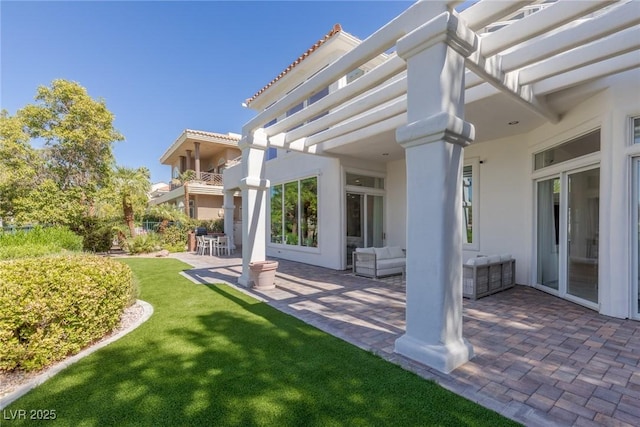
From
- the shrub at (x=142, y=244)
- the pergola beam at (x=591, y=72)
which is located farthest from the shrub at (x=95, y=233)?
the pergola beam at (x=591, y=72)

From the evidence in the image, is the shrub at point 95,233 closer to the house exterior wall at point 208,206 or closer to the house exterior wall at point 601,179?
the house exterior wall at point 208,206

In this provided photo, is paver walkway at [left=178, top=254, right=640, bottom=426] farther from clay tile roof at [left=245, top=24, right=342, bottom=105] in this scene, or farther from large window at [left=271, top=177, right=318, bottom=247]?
clay tile roof at [left=245, top=24, right=342, bottom=105]

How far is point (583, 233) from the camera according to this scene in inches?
217

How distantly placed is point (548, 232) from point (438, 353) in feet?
17.4

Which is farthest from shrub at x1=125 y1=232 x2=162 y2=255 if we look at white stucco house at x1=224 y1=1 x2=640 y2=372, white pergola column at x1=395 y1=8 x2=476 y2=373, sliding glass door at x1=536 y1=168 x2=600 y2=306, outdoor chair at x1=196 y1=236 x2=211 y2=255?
sliding glass door at x1=536 y1=168 x2=600 y2=306

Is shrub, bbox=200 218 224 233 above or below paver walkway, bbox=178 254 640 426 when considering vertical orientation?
above

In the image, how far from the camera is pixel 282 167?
38.3ft

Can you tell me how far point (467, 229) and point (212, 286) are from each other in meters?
7.11

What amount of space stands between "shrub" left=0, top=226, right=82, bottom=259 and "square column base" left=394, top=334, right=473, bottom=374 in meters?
7.98

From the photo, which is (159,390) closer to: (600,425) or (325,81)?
(600,425)

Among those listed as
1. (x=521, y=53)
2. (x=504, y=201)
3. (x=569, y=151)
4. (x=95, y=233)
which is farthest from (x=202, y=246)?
(x=569, y=151)

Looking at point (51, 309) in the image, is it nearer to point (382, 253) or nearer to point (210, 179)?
point (382, 253)

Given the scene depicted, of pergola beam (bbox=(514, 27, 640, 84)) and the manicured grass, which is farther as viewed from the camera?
pergola beam (bbox=(514, 27, 640, 84))

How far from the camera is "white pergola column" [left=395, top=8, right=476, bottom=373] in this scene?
3000 mm
